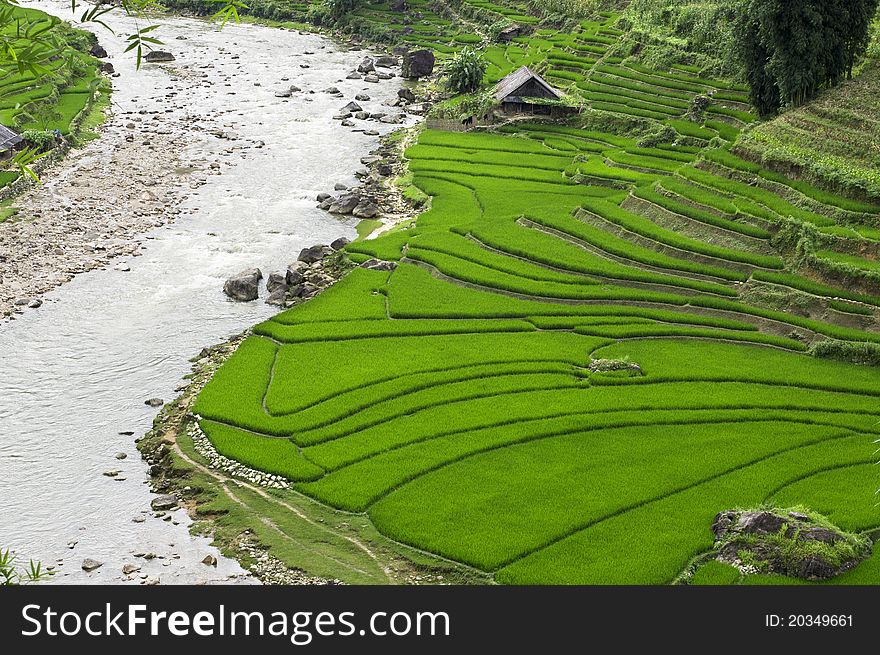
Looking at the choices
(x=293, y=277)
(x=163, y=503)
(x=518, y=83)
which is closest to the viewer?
(x=163, y=503)

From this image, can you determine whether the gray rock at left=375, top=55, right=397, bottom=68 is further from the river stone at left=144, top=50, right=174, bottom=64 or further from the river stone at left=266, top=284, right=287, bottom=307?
the river stone at left=266, top=284, right=287, bottom=307

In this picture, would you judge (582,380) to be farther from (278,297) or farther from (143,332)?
(143,332)

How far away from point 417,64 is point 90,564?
65.5m

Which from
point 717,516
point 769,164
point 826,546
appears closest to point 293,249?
point 769,164

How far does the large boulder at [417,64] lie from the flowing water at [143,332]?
8560 millimetres

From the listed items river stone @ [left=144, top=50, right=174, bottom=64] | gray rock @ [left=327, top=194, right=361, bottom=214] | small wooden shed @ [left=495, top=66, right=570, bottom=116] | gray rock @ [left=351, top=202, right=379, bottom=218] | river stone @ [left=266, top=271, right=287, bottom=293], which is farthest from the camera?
river stone @ [left=144, top=50, right=174, bottom=64]

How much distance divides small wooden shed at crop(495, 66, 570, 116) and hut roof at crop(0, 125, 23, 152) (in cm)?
3048

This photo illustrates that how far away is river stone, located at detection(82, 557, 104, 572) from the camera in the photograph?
2541 cm

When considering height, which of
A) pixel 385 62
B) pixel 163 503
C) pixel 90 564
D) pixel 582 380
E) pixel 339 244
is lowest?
pixel 90 564

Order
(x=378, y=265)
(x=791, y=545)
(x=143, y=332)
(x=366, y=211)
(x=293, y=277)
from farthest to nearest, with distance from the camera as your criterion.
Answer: (x=366, y=211) → (x=378, y=265) → (x=293, y=277) → (x=143, y=332) → (x=791, y=545)

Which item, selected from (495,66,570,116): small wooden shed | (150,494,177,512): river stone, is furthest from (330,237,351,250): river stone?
(495,66,570,116): small wooden shed

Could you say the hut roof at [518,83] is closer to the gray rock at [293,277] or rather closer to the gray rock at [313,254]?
the gray rock at [313,254]

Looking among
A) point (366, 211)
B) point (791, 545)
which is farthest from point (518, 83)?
point (791, 545)

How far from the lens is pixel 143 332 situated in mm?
39094
